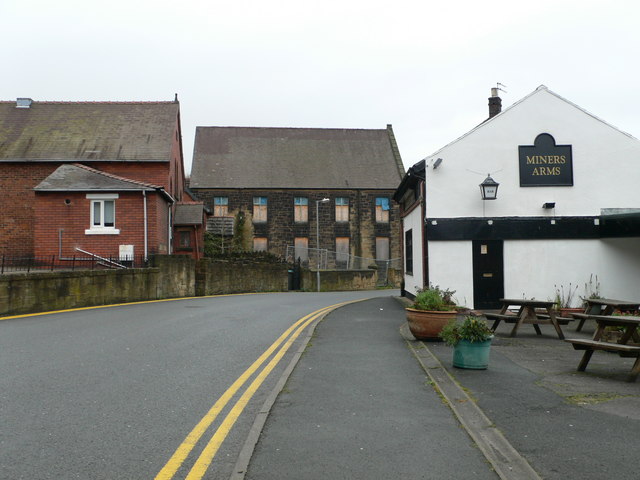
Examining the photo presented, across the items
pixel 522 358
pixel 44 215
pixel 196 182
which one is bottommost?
pixel 522 358

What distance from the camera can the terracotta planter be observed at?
34.5 ft

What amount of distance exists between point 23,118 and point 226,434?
3297 cm

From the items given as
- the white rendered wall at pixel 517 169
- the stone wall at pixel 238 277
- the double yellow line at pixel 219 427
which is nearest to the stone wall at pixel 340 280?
the stone wall at pixel 238 277

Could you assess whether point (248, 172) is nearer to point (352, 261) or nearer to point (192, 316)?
point (352, 261)

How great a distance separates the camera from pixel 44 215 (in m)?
25.6

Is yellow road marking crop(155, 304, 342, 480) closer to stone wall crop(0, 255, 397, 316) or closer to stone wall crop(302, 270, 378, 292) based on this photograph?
stone wall crop(0, 255, 397, 316)

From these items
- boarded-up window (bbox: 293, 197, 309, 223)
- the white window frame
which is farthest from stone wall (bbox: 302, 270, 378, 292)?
the white window frame

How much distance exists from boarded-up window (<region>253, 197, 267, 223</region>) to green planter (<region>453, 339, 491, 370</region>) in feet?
136

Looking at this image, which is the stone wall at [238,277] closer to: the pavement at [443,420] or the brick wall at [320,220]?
the brick wall at [320,220]

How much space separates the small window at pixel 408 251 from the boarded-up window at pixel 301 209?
84.1 feet

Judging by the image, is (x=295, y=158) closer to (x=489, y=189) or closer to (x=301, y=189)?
(x=301, y=189)

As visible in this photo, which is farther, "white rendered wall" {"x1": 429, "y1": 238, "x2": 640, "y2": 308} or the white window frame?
the white window frame

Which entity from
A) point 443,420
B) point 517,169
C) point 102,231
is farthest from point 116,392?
point 102,231

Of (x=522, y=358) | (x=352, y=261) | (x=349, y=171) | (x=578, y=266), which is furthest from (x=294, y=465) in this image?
(x=349, y=171)
